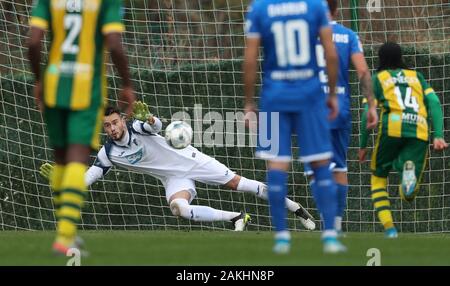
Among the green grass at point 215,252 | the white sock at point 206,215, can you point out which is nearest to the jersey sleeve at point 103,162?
the white sock at point 206,215

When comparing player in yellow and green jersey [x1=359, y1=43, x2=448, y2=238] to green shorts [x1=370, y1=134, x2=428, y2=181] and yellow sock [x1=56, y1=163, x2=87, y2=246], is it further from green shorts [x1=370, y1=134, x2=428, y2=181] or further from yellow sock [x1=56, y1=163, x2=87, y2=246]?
yellow sock [x1=56, y1=163, x2=87, y2=246]

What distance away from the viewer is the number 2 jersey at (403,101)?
37.8 feet

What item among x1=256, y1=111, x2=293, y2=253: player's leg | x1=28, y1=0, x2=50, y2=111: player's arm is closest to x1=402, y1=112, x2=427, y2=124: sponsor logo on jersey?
x1=256, y1=111, x2=293, y2=253: player's leg

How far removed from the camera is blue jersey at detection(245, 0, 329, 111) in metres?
8.61

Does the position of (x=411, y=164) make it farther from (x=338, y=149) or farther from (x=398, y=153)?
(x=338, y=149)

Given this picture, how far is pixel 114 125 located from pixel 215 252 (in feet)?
16.8

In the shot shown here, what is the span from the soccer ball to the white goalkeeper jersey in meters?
0.23

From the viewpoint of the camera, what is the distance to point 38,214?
16.4 metres

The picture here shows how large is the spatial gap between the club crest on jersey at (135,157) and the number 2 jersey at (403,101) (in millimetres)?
3544

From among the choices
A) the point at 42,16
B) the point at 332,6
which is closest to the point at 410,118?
the point at 332,6

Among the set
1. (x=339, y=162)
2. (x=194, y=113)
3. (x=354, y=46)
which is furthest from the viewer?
(x=194, y=113)

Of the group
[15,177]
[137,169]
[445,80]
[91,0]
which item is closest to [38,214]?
[15,177]

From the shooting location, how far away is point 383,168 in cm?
1175

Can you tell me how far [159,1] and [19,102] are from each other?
7.65 feet
